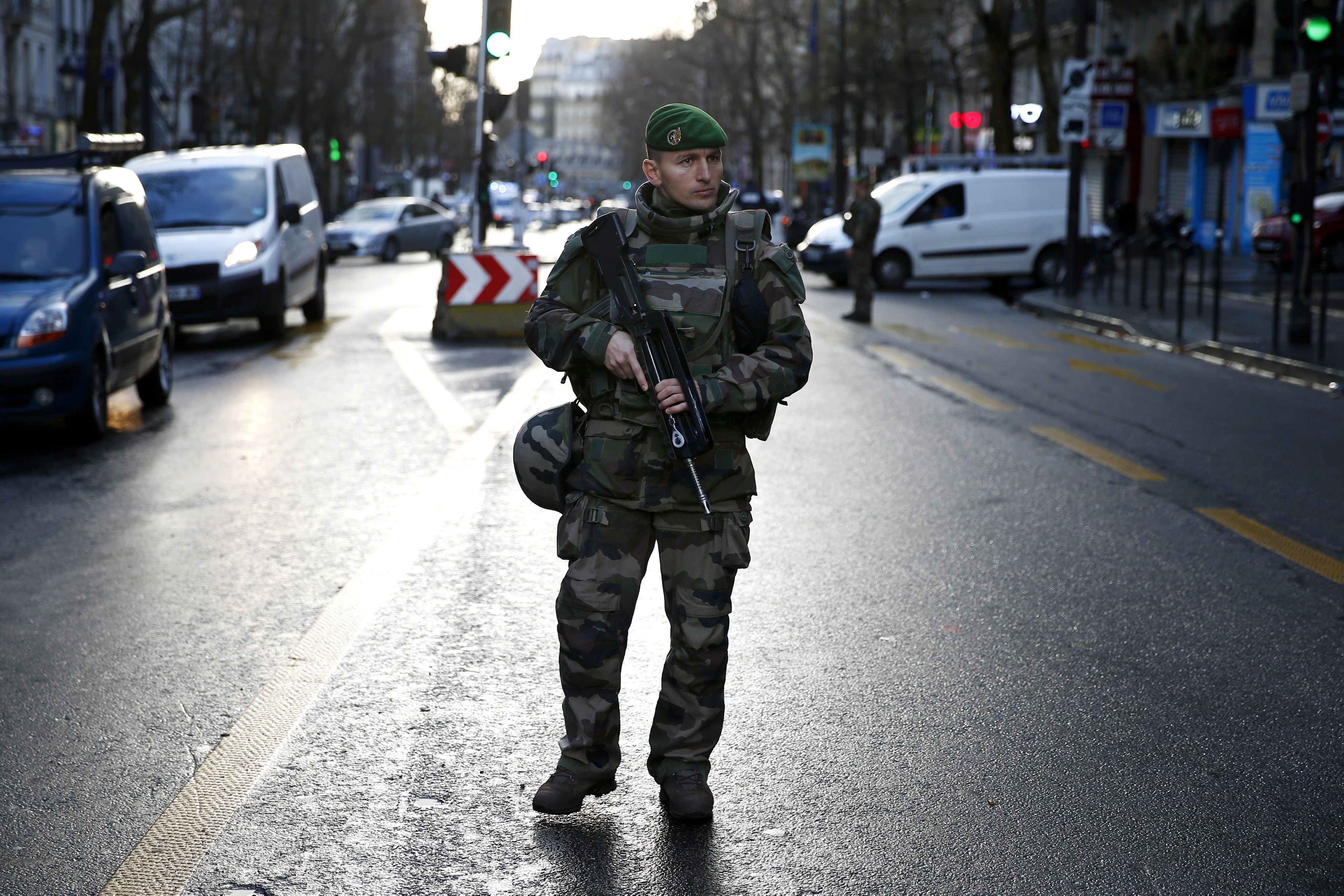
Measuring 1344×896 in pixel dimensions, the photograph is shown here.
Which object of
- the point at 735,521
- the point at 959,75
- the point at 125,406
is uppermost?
the point at 959,75

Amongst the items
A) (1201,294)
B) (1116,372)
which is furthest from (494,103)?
(1116,372)

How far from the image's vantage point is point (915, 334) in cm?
1931

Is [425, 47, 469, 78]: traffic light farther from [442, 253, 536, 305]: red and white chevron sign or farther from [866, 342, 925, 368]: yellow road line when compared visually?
[866, 342, 925, 368]: yellow road line

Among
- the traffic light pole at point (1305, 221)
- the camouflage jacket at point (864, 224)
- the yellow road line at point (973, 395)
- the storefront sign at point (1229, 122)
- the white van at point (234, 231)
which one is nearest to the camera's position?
the yellow road line at point (973, 395)

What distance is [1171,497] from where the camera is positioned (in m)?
8.80

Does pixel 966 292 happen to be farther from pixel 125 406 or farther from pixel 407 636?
pixel 407 636

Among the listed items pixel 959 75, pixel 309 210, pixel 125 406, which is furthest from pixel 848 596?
pixel 959 75

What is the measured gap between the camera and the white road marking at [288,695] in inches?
150

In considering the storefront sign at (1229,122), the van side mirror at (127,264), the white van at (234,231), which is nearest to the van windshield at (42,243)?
the van side mirror at (127,264)

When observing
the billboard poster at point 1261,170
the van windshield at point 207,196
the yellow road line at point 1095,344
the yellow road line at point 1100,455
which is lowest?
the yellow road line at point 1095,344

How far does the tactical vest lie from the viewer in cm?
393

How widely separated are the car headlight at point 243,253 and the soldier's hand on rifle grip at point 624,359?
538 inches

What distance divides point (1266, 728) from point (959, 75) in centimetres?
4427

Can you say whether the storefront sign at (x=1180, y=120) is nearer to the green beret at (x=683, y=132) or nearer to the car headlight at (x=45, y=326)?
the car headlight at (x=45, y=326)
